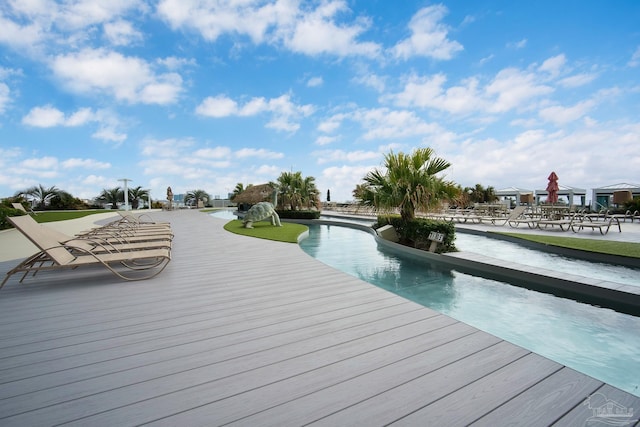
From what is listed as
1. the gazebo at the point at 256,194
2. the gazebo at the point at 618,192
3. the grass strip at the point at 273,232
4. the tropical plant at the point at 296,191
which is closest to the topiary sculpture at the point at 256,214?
the grass strip at the point at 273,232

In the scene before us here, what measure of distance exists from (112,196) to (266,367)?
37.0 meters

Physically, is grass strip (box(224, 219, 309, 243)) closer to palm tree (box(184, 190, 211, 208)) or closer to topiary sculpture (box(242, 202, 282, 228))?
topiary sculpture (box(242, 202, 282, 228))

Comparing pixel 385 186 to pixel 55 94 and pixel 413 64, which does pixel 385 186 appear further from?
pixel 55 94

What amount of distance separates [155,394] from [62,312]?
7.01 feet

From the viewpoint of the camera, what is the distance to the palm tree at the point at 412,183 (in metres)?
7.79

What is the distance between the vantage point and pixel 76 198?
26391 mm

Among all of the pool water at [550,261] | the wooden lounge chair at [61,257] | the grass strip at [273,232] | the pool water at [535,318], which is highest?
the wooden lounge chair at [61,257]

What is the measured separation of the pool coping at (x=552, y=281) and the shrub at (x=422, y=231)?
0.44m

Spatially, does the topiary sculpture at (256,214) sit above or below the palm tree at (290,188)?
below

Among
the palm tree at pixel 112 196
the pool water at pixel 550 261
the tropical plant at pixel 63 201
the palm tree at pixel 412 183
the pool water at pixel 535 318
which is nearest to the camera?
the pool water at pixel 535 318

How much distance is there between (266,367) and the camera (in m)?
1.84

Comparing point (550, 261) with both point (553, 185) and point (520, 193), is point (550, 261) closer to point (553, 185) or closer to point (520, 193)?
point (553, 185)

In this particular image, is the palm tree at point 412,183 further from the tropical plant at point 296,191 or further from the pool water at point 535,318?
the tropical plant at point 296,191

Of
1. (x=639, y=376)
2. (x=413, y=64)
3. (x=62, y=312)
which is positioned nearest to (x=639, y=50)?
(x=413, y=64)
